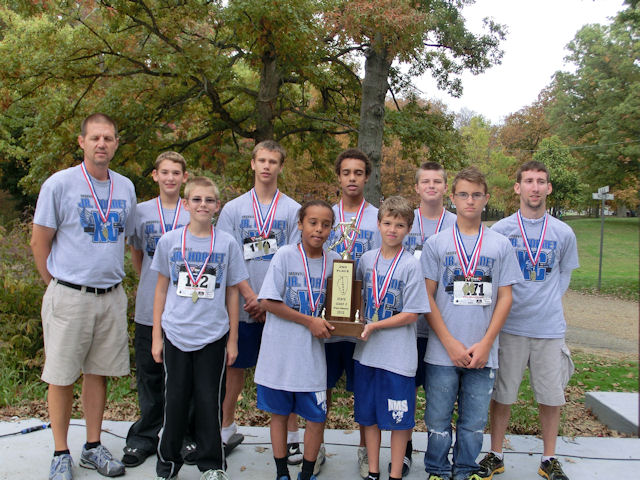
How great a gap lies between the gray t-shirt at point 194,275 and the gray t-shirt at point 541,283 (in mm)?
2002

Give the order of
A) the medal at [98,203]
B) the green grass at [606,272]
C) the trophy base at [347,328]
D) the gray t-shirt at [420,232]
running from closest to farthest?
1. the trophy base at [347,328]
2. the medal at [98,203]
3. the gray t-shirt at [420,232]
4. the green grass at [606,272]

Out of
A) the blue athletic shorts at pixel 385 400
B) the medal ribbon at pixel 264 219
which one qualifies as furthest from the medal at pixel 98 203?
the blue athletic shorts at pixel 385 400

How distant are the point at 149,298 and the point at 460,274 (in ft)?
7.43

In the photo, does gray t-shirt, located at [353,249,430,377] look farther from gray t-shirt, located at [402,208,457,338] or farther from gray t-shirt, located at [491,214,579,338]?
gray t-shirt, located at [491,214,579,338]

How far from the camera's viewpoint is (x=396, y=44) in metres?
8.25

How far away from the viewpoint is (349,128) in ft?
40.3

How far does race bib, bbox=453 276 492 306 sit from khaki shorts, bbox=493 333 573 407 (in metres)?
0.54

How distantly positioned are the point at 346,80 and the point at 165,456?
439 inches

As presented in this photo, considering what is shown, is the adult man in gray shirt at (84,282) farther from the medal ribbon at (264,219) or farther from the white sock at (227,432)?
the medal ribbon at (264,219)

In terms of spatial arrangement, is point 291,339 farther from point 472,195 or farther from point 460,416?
point 472,195

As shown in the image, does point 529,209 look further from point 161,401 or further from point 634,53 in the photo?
point 634,53

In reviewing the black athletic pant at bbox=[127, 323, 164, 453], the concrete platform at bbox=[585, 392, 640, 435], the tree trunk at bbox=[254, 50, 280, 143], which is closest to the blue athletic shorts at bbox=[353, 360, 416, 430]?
the black athletic pant at bbox=[127, 323, 164, 453]

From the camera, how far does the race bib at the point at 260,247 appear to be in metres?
4.09

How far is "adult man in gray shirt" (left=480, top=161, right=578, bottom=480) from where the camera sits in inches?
156
